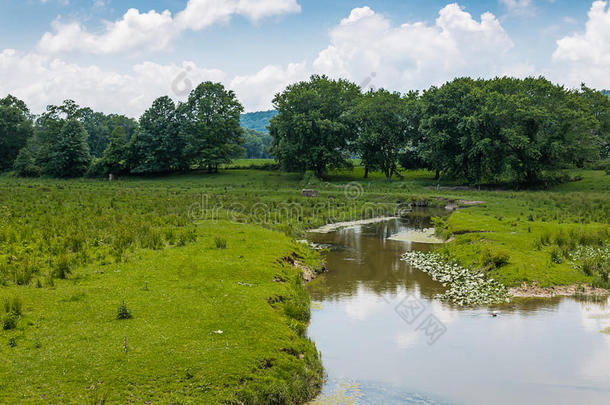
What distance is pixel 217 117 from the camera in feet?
256

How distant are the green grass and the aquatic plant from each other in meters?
6.13

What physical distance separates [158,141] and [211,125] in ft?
29.6

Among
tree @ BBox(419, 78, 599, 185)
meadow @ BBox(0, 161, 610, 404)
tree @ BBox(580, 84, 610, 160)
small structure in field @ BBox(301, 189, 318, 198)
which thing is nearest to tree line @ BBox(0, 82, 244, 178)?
small structure in field @ BBox(301, 189, 318, 198)

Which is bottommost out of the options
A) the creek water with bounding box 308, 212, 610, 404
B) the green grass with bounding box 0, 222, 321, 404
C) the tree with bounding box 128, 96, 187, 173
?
the creek water with bounding box 308, 212, 610, 404

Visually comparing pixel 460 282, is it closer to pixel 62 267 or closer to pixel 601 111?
pixel 62 267

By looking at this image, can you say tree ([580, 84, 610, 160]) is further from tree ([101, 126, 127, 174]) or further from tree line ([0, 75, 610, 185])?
tree ([101, 126, 127, 174])

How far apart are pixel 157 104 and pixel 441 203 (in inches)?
2086

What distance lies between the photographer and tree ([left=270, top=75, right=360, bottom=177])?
68062mm

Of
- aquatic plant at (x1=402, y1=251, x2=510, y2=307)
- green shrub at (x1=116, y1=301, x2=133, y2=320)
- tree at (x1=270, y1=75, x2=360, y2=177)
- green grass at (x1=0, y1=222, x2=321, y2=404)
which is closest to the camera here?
green grass at (x1=0, y1=222, x2=321, y2=404)

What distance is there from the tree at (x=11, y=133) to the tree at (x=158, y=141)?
95.6 feet

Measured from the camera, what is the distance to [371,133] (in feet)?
226

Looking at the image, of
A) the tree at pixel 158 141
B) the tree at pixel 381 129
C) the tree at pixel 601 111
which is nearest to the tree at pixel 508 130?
the tree at pixel 601 111

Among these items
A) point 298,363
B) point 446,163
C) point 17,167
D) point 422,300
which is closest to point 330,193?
point 446,163

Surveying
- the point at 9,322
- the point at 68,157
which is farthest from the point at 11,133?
the point at 9,322
